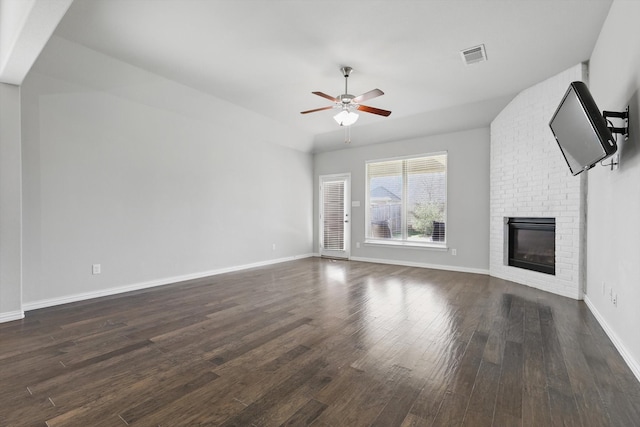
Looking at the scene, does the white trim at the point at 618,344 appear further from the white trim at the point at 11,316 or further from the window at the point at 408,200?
the white trim at the point at 11,316

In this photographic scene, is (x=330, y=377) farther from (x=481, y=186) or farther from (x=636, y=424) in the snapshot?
(x=481, y=186)

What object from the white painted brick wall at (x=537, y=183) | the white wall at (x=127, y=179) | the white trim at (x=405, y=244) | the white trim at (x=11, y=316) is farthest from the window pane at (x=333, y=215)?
the white trim at (x=11, y=316)

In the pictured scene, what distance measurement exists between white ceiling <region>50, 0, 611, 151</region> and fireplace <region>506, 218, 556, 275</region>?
2.00 meters

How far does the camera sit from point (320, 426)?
1588 mm

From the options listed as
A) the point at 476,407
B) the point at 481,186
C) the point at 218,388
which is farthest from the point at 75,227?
A: the point at 481,186

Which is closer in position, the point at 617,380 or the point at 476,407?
the point at 476,407

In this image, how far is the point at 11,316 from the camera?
10.4ft

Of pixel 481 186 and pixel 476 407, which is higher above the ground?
pixel 481 186

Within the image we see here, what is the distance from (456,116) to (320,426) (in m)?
5.39

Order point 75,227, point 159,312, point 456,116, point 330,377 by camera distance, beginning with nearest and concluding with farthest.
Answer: point 330,377
point 159,312
point 75,227
point 456,116

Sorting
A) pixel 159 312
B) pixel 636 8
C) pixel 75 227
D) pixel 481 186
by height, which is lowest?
pixel 159 312

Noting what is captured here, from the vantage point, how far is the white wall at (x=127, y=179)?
11.7 ft

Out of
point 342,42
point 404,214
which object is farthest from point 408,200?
point 342,42

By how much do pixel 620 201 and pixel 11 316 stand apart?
5915mm
